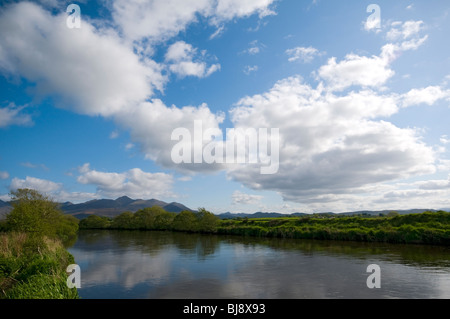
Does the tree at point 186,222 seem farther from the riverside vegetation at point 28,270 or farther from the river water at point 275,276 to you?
the riverside vegetation at point 28,270

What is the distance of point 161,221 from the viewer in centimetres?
10712

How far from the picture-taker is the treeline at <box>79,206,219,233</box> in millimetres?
84500

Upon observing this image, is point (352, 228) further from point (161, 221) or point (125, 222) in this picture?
point (125, 222)

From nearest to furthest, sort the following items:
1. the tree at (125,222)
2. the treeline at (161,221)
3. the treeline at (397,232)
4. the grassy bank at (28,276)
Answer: the grassy bank at (28,276), the treeline at (397,232), the treeline at (161,221), the tree at (125,222)

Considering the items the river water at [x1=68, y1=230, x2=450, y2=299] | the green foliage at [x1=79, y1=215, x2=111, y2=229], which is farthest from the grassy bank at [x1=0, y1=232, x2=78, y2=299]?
the green foliage at [x1=79, y1=215, x2=111, y2=229]

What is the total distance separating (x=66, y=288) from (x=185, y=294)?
829 centimetres

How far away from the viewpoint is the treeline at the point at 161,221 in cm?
8450

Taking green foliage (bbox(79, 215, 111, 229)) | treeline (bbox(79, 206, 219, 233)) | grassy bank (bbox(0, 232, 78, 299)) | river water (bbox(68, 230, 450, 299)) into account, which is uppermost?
grassy bank (bbox(0, 232, 78, 299))

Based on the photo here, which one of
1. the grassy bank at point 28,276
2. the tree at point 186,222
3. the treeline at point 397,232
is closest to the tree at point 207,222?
the tree at point 186,222

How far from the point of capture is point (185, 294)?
19.2m

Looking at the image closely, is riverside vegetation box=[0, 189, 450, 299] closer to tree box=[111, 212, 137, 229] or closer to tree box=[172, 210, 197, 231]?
tree box=[172, 210, 197, 231]
